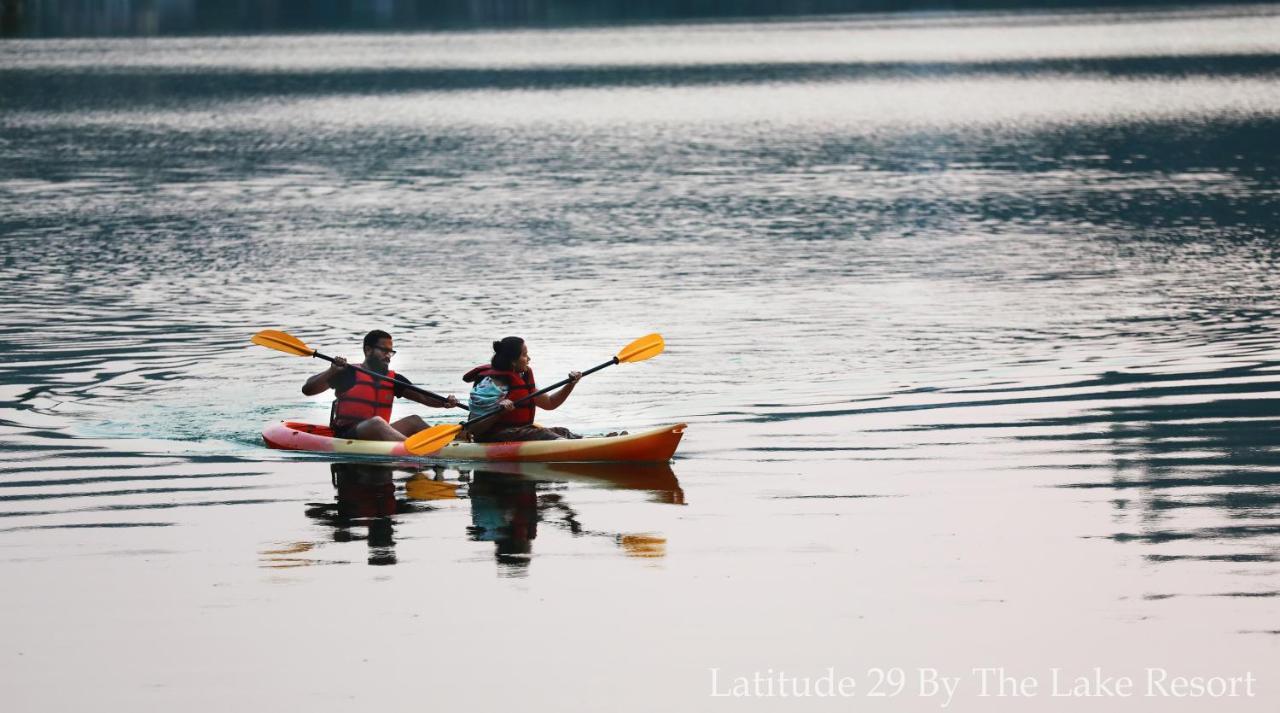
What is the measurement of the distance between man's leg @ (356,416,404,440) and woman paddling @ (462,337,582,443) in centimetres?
66

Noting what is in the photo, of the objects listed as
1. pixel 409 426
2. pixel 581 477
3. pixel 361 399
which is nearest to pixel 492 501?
pixel 581 477

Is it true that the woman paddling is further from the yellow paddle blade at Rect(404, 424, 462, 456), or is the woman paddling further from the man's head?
the man's head

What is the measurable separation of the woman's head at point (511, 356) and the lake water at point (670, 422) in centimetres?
103

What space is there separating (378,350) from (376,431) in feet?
2.16

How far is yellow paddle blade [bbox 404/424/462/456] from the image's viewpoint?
1534 centimetres

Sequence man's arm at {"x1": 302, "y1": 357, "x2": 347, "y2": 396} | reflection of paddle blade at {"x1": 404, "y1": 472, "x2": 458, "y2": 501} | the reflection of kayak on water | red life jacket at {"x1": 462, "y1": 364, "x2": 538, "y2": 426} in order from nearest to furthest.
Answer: reflection of paddle blade at {"x1": 404, "y1": 472, "x2": 458, "y2": 501}, the reflection of kayak on water, red life jacket at {"x1": 462, "y1": 364, "x2": 538, "y2": 426}, man's arm at {"x1": 302, "y1": 357, "x2": 347, "y2": 396}

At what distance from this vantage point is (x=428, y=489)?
14844 millimetres

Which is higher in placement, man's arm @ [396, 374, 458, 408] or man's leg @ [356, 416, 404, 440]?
man's arm @ [396, 374, 458, 408]

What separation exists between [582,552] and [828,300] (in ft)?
43.2

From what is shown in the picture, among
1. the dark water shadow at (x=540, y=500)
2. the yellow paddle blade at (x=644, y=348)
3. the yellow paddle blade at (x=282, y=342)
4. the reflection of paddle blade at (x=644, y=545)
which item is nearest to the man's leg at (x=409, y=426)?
the dark water shadow at (x=540, y=500)

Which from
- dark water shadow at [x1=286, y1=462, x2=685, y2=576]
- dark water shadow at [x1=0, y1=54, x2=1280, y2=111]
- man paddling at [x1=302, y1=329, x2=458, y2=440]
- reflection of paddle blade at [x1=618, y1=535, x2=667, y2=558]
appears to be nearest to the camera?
reflection of paddle blade at [x1=618, y1=535, x2=667, y2=558]

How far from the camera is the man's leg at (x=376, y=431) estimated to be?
15945 millimetres

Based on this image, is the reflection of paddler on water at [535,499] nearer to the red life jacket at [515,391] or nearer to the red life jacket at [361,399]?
the red life jacket at [515,391]

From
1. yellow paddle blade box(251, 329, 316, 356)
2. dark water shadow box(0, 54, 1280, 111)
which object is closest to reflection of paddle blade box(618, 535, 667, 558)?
yellow paddle blade box(251, 329, 316, 356)
